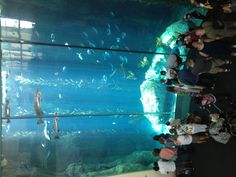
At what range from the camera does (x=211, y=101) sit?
207 inches

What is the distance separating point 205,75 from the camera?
5648mm

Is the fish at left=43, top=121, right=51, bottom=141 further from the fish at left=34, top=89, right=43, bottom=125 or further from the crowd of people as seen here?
the crowd of people

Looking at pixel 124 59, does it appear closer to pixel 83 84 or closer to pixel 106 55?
pixel 106 55

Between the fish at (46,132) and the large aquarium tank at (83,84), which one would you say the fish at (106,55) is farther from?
the fish at (46,132)

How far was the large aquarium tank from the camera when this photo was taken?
588 centimetres

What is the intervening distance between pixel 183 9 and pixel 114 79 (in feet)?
7.59

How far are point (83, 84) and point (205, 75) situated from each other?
260 centimetres

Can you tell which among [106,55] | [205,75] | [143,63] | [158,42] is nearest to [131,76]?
[143,63]

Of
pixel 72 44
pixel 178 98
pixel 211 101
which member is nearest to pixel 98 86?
pixel 72 44

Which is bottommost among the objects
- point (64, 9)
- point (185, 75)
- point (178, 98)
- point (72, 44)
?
point (178, 98)

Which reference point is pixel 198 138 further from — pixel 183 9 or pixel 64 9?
pixel 64 9

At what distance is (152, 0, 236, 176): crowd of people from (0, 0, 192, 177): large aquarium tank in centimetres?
89

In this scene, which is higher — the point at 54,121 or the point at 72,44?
the point at 72,44

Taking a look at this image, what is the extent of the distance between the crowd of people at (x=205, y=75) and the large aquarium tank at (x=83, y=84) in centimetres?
89
